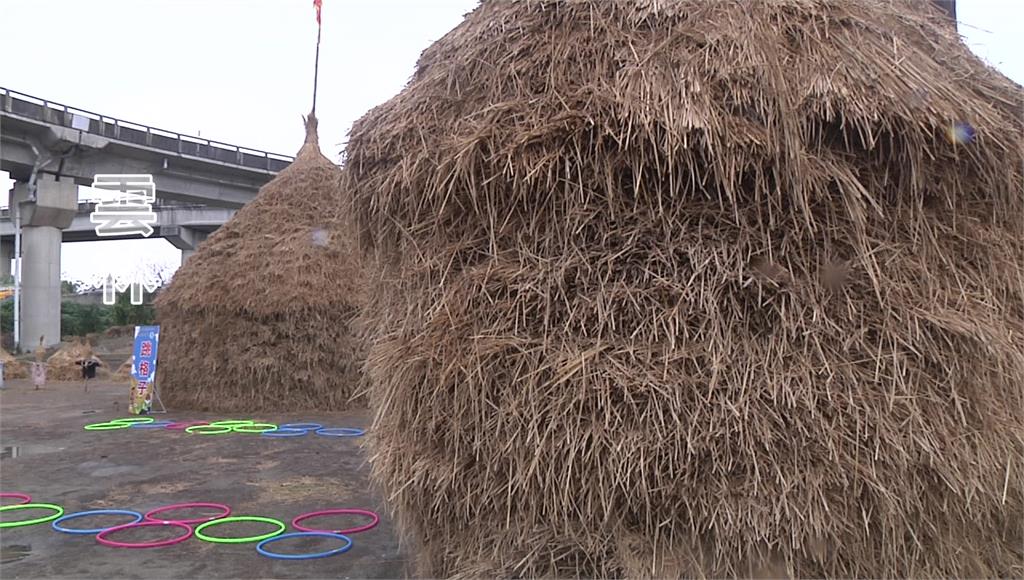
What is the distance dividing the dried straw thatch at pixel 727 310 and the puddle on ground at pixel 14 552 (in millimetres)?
2980

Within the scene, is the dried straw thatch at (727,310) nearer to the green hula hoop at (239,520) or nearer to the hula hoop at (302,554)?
the hula hoop at (302,554)

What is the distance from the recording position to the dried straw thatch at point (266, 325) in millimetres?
12398

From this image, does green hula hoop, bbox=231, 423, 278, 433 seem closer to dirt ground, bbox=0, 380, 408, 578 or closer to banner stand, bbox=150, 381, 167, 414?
dirt ground, bbox=0, 380, 408, 578

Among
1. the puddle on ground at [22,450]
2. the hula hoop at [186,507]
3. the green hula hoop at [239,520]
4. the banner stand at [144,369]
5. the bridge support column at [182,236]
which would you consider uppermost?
the bridge support column at [182,236]

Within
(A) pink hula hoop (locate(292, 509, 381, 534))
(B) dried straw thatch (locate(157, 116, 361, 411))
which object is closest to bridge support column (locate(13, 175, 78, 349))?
(B) dried straw thatch (locate(157, 116, 361, 411))

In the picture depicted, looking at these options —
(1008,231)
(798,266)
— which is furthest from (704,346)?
(1008,231)

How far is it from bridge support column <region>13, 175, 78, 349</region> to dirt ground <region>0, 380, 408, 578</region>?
22420 mm

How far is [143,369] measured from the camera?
12.2 meters

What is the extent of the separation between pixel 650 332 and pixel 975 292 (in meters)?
1.44

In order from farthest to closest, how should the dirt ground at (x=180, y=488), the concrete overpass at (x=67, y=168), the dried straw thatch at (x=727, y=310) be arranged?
the concrete overpass at (x=67, y=168)
the dirt ground at (x=180, y=488)
the dried straw thatch at (x=727, y=310)

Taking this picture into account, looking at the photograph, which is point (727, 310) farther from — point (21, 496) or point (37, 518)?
point (21, 496)

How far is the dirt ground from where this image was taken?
14.6 feet

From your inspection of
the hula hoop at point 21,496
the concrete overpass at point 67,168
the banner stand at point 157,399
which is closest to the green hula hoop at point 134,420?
the banner stand at point 157,399

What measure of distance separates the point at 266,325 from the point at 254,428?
8.83ft
